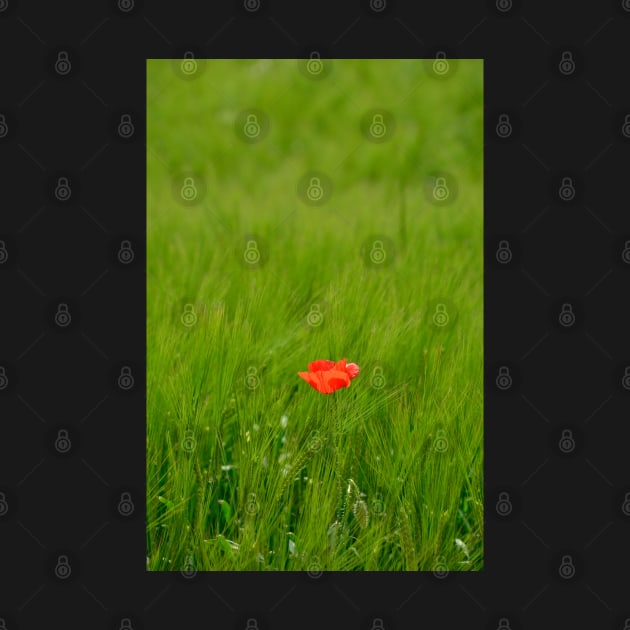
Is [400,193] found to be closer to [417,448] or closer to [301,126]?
[301,126]

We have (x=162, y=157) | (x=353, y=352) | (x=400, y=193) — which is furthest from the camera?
(x=162, y=157)

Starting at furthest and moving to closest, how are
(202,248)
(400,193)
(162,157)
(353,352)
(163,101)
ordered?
(163,101)
(162,157)
(400,193)
(202,248)
(353,352)

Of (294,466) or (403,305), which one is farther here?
(403,305)

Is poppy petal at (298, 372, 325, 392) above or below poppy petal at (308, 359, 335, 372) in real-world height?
below

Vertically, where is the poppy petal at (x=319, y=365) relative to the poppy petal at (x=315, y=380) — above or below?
above

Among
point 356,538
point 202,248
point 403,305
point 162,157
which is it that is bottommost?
point 356,538
